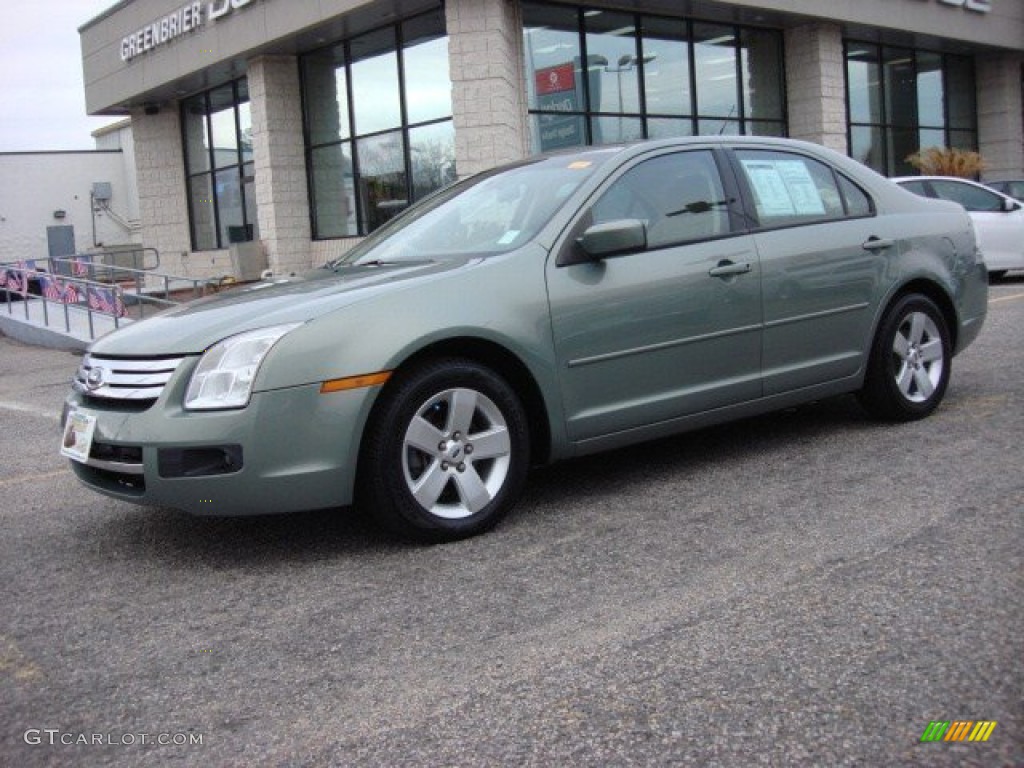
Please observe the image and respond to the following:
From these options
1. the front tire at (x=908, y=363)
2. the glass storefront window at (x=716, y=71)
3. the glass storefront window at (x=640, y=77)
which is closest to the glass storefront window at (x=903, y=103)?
the glass storefront window at (x=640, y=77)

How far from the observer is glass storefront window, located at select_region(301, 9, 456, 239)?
1677 cm

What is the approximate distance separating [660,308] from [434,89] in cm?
1298

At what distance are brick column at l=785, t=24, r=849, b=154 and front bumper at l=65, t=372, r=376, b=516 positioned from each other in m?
18.0

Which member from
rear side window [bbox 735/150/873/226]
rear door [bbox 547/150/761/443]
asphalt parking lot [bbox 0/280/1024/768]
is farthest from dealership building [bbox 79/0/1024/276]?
asphalt parking lot [bbox 0/280/1024/768]

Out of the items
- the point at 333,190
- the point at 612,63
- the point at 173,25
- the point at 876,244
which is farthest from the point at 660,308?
the point at 173,25

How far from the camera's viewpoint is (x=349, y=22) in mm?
16859

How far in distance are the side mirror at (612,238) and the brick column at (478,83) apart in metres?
10.8

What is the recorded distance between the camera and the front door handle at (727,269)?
16.1 ft

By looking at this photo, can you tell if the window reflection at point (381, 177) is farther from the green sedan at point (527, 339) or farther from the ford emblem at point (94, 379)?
the ford emblem at point (94, 379)

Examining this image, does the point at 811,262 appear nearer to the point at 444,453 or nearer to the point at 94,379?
the point at 444,453

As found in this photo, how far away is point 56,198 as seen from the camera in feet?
127

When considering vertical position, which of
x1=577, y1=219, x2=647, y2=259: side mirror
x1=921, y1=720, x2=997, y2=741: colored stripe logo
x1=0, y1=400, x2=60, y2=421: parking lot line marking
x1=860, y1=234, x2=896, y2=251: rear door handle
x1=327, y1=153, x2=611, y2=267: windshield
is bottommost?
x1=921, y1=720, x2=997, y2=741: colored stripe logo

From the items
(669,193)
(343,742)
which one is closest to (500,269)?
(669,193)

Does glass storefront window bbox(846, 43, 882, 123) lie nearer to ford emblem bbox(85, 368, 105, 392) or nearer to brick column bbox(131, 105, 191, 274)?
brick column bbox(131, 105, 191, 274)
